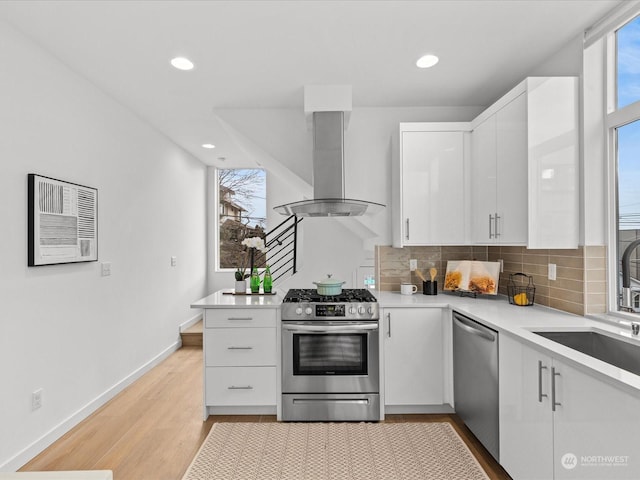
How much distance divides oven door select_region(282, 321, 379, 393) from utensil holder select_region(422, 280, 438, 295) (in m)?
0.75

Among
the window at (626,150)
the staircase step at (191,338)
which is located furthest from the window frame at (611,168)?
the staircase step at (191,338)

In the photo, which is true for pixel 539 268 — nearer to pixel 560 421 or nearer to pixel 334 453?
pixel 560 421

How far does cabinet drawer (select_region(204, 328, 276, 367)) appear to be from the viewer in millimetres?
3133

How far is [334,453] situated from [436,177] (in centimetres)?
220

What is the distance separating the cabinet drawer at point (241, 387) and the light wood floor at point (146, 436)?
0.14 meters

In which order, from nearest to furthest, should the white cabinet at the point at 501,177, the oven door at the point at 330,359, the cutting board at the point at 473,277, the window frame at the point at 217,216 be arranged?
the white cabinet at the point at 501,177
the oven door at the point at 330,359
the cutting board at the point at 473,277
the window frame at the point at 217,216

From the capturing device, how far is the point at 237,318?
124 inches

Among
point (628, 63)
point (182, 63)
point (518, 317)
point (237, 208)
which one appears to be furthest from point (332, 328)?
point (237, 208)

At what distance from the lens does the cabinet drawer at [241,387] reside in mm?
3125

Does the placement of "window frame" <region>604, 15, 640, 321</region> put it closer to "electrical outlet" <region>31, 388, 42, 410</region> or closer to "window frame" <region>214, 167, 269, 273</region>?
"electrical outlet" <region>31, 388, 42, 410</region>

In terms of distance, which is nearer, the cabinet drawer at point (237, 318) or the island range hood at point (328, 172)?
the cabinet drawer at point (237, 318)

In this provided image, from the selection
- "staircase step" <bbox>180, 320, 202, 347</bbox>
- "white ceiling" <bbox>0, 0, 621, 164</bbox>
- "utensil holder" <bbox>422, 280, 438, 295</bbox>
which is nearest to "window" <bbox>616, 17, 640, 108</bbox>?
"white ceiling" <bbox>0, 0, 621, 164</bbox>

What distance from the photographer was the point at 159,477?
2.34 meters

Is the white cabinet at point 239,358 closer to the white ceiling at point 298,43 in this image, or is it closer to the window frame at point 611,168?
the white ceiling at point 298,43
